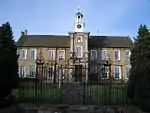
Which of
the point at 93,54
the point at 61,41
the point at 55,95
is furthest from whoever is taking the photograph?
the point at 61,41

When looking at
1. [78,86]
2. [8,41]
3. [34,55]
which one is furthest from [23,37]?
[78,86]

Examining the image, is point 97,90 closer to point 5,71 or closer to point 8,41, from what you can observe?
point 5,71

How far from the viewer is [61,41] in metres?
66.6

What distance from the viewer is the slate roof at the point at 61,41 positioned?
65.6 m

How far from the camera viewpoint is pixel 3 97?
19844 mm

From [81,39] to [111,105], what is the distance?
4236cm

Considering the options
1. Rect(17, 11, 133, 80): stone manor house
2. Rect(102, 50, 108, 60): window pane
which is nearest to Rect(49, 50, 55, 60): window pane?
Rect(17, 11, 133, 80): stone manor house

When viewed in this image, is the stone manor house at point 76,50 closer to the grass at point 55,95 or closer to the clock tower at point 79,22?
the clock tower at point 79,22

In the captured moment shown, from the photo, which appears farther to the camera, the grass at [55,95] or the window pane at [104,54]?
the window pane at [104,54]

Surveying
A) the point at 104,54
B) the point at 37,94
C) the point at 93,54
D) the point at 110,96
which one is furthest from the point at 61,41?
the point at 110,96

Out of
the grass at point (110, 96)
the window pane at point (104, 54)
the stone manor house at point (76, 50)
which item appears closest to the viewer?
the grass at point (110, 96)

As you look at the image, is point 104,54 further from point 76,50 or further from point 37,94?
point 37,94

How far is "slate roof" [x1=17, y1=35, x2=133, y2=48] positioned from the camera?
215 ft

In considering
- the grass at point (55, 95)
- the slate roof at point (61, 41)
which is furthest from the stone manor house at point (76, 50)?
the grass at point (55, 95)
